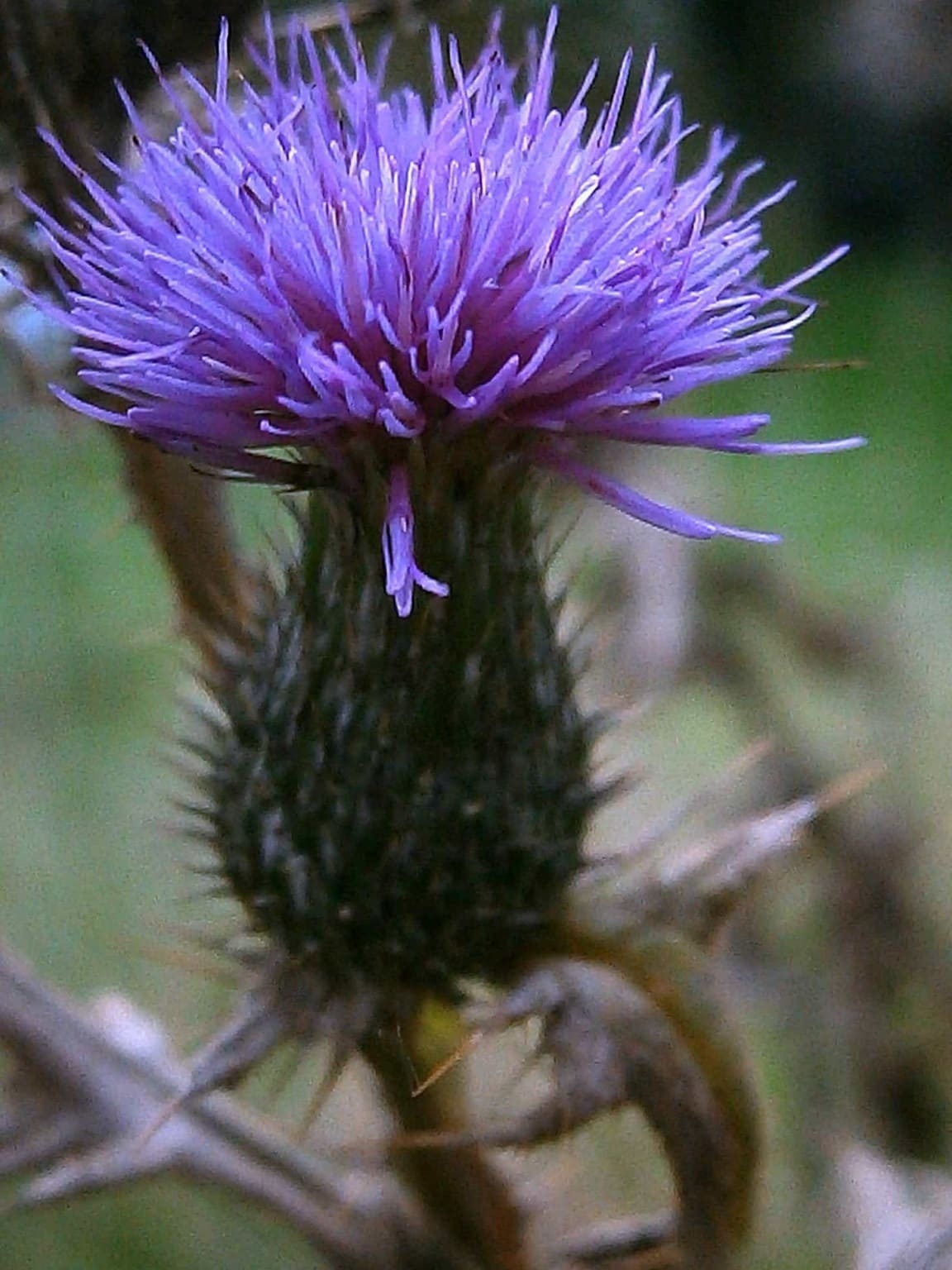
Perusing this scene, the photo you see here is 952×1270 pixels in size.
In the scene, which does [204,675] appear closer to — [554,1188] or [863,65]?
[554,1188]

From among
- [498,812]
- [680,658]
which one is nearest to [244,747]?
[498,812]

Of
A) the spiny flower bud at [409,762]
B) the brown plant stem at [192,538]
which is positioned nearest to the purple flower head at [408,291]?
the spiny flower bud at [409,762]

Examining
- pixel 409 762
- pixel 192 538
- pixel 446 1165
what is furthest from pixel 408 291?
pixel 446 1165

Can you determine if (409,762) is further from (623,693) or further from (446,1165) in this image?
(623,693)

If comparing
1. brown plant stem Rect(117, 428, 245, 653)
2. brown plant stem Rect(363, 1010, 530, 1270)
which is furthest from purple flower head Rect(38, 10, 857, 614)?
brown plant stem Rect(363, 1010, 530, 1270)

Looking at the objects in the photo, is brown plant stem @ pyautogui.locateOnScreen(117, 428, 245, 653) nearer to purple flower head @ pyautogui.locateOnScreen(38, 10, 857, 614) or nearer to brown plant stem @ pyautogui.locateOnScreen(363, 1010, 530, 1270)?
purple flower head @ pyautogui.locateOnScreen(38, 10, 857, 614)
